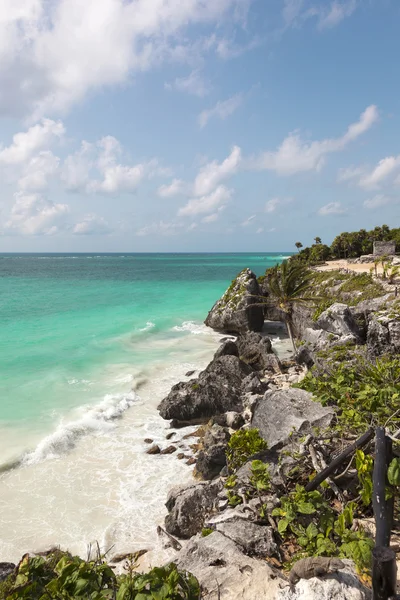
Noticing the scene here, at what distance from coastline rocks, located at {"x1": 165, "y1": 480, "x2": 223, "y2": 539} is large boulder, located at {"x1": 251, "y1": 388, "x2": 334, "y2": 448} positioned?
6.81ft

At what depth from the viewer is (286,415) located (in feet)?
34.6

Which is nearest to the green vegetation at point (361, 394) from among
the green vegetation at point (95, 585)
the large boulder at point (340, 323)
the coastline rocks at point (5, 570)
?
the green vegetation at point (95, 585)

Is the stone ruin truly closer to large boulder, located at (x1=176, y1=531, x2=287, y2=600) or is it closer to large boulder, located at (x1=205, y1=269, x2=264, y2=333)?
large boulder, located at (x1=205, y1=269, x2=264, y2=333)

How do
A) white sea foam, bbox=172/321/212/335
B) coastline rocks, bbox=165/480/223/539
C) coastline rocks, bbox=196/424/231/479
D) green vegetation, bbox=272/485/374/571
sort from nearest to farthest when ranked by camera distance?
green vegetation, bbox=272/485/374/571 < coastline rocks, bbox=165/480/223/539 < coastline rocks, bbox=196/424/231/479 < white sea foam, bbox=172/321/212/335

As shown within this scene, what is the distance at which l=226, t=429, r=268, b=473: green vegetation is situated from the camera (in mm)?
10109

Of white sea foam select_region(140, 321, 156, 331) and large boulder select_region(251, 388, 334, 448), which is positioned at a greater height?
large boulder select_region(251, 388, 334, 448)

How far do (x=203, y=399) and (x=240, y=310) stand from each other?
17480 millimetres

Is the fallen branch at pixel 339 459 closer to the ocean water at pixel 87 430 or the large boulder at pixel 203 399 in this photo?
the ocean water at pixel 87 430

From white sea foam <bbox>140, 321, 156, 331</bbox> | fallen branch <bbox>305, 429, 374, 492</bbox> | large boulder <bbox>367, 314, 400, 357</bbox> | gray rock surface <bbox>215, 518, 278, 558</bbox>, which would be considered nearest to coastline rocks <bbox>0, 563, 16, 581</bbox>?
gray rock surface <bbox>215, 518, 278, 558</bbox>

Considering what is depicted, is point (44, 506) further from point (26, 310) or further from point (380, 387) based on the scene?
point (26, 310)

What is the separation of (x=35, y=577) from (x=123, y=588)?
4.40ft

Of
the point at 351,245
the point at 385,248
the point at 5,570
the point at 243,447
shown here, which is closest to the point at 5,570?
the point at 5,570

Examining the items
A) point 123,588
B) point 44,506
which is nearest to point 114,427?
point 44,506

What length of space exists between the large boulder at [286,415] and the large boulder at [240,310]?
20.9 metres
